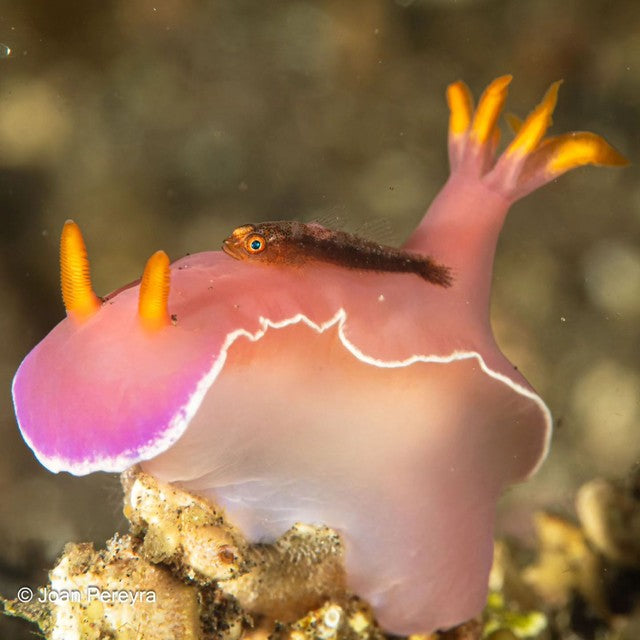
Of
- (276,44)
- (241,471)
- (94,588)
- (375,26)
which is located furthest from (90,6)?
(94,588)

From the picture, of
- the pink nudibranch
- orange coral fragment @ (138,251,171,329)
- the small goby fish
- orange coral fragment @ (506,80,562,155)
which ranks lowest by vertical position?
the pink nudibranch

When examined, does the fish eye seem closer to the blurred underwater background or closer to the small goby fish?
the small goby fish

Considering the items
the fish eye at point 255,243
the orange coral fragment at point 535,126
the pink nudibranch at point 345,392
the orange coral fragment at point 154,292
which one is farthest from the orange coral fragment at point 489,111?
the orange coral fragment at point 154,292

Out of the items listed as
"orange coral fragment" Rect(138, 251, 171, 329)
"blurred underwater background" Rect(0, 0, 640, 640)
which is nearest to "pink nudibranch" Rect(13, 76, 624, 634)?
"orange coral fragment" Rect(138, 251, 171, 329)

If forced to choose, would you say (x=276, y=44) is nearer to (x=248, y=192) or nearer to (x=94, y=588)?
(x=248, y=192)

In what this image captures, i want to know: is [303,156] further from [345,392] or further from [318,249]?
[345,392]

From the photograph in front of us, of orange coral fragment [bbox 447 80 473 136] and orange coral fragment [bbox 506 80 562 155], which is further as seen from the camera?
orange coral fragment [bbox 447 80 473 136]
